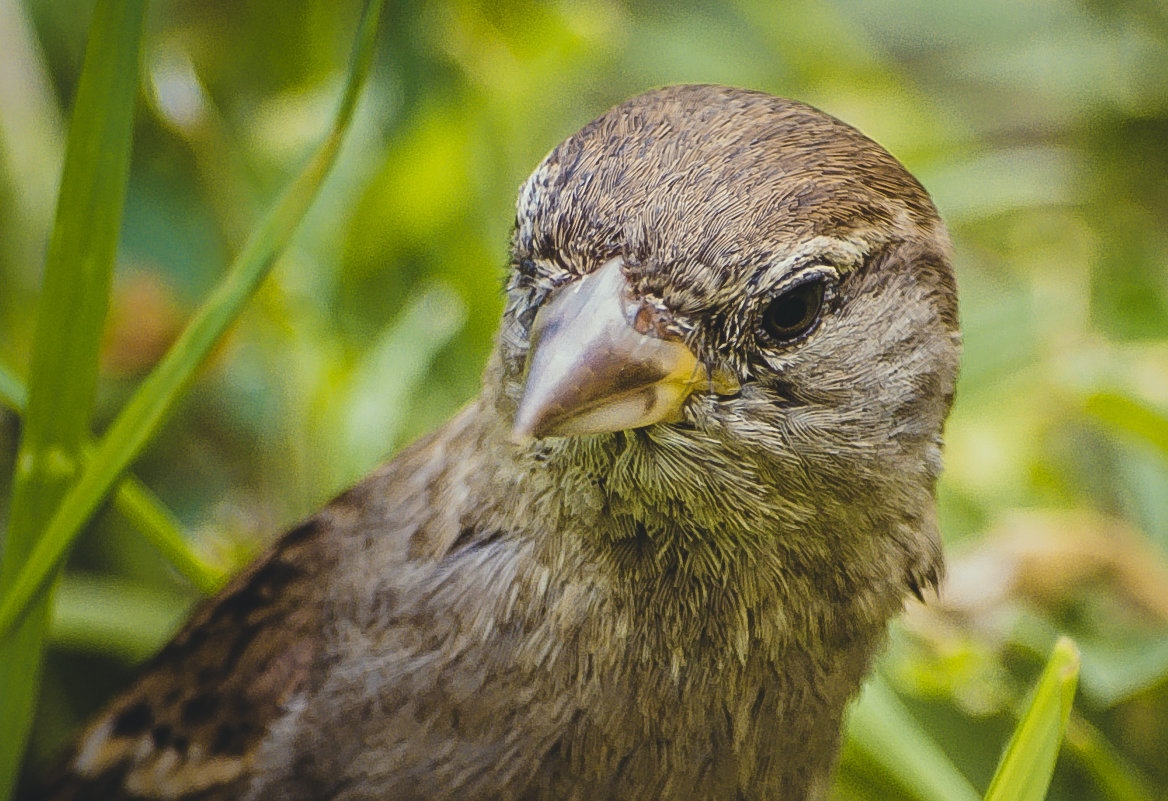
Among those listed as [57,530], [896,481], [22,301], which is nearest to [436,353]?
Answer: [22,301]

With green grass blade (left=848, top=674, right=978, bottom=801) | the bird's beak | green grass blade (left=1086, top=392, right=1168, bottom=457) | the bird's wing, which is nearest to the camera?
the bird's beak

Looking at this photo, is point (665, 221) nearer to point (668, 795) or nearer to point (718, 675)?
point (718, 675)

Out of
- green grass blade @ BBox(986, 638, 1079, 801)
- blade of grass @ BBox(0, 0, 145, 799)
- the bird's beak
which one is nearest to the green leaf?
blade of grass @ BBox(0, 0, 145, 799)

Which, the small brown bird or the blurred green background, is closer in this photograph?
the small brown bird

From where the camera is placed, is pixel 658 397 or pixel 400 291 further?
pixel 400 291

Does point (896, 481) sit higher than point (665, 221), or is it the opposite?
point (665, 221)

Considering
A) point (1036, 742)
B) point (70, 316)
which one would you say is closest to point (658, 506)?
point (1036, 742)

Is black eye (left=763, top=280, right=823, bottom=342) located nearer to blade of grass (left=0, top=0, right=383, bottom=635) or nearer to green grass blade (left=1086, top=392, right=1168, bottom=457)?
blade of grass (left=0, top=0, right=383, bottom=635)

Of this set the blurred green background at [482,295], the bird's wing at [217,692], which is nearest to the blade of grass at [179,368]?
the bird's wing at [217,692]
